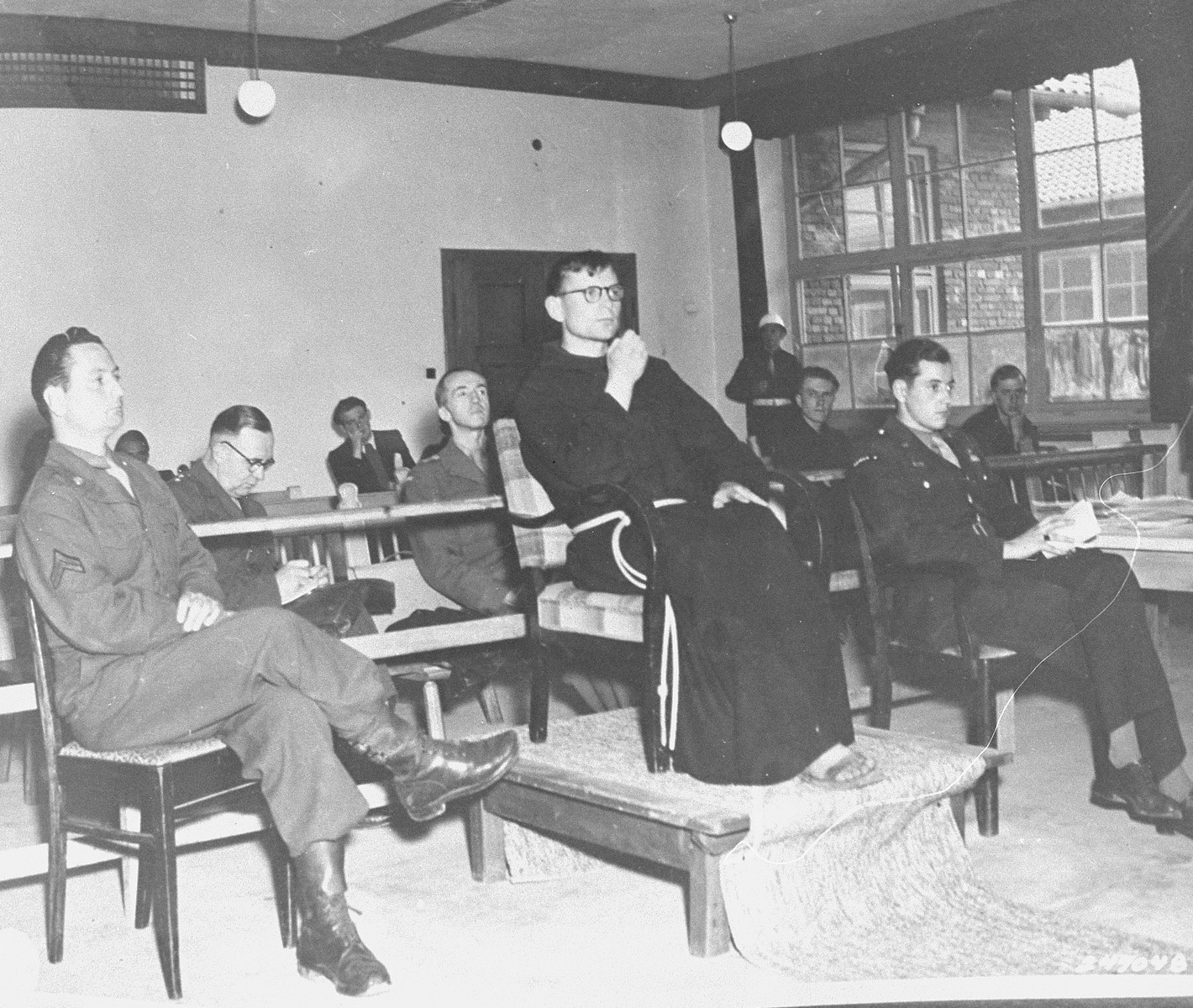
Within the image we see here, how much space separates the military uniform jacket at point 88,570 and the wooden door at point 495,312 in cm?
631

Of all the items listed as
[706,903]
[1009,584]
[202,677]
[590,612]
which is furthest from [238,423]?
[1009,584]

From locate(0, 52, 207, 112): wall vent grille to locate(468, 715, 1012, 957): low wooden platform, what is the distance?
5.79 metres

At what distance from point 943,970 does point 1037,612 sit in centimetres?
113

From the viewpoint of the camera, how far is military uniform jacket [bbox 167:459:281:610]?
3.54m

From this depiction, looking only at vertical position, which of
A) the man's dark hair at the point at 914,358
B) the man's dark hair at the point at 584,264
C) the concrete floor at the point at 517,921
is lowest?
the concrete floor at the point at 517,921

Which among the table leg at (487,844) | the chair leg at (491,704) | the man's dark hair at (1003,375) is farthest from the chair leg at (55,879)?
the man's dark hair at (1003,375)

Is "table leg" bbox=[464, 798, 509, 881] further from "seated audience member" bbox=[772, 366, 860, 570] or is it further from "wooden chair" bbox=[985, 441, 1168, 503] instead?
"seated audience member" bbox=[772, 366, 860, 570]

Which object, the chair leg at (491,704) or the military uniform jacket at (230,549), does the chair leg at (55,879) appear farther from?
the chair leg at (491,704)

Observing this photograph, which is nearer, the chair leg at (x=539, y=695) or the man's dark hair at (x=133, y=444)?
the chair leg at (x=539, y=695)

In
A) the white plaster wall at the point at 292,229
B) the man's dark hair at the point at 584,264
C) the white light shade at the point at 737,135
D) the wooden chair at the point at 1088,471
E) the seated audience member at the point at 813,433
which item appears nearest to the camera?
the man's dark hair at the point at 584,264

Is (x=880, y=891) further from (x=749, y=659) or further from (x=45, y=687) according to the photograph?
(x=45, y=687)

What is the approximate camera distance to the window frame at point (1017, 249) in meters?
8.07

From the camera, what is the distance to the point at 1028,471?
5.19 metres

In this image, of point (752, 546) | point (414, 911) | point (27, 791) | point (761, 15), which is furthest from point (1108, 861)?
point (761, 15)
